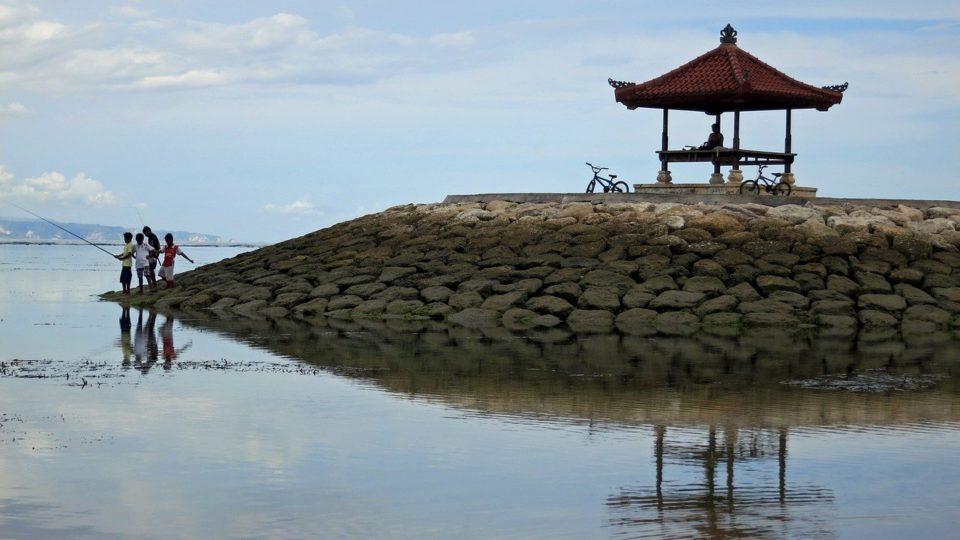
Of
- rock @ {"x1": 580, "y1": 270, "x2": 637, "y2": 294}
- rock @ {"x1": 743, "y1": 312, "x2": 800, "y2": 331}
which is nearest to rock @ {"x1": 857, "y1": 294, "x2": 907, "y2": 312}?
rock @ {"x1": 743, "y1": 312, "x2": 800, "y2": 331}

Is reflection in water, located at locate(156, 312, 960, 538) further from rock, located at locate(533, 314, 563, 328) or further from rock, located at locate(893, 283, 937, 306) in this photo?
rock, located at locate(893, 283, 937, 306)

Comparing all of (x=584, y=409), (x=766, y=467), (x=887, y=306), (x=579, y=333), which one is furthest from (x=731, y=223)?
(x=766, y=467)

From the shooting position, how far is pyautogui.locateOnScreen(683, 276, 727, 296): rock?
2212 cm

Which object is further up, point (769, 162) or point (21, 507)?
point (769, 162)

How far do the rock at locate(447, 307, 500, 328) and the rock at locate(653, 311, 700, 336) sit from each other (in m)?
2.84

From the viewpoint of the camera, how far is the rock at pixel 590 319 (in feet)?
68.5

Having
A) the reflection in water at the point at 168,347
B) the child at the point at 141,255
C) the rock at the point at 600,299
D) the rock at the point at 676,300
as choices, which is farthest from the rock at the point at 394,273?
the child at the point at 141,255

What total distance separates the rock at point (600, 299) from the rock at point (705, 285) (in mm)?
1322

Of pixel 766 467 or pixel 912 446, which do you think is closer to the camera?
pixel 766 467

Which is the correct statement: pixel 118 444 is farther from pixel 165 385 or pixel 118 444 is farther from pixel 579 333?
pixel 579 333

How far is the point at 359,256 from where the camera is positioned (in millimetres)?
25922

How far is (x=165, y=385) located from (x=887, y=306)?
13617 mm

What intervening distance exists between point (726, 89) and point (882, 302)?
288 inches

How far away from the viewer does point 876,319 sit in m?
21.4
